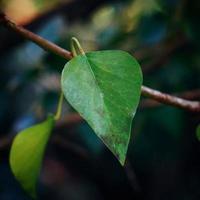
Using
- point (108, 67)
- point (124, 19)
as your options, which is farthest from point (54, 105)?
point (108, 67)

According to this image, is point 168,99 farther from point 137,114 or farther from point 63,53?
point 137,114

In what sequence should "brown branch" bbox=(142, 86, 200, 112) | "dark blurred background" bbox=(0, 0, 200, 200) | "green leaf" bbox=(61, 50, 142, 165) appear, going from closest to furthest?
"green leaf" bbox=(61, 50, 142, 165) < "brown branch" bbox=(142, 86, 200, 112) < "dark blurred background" bbox=(0, 0, 200, 200)

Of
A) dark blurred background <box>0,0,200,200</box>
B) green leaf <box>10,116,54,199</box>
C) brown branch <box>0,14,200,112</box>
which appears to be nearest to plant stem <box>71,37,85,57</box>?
brown branch <box>0,14,200,112</box>

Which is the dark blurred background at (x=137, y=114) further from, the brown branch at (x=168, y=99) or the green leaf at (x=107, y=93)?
the green leaf at (x=107, y=93)

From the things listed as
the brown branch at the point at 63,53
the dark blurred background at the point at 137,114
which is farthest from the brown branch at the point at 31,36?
the dark blurred background at the point at 137,114

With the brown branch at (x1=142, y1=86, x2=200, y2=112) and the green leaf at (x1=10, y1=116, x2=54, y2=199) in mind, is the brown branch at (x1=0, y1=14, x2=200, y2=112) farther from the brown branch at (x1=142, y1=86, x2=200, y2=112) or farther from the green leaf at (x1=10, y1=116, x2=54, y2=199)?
the green leaf at (x1=10, y1=116, x2=54, y2=199)

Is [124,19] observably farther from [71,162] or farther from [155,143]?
[71,162]
